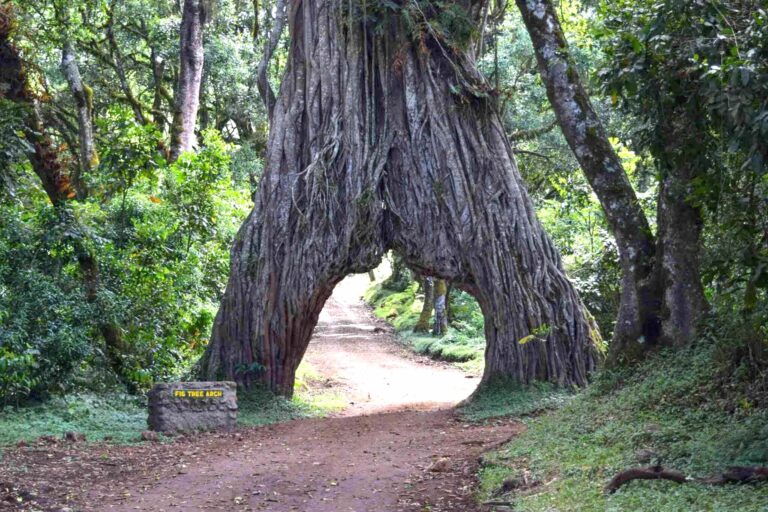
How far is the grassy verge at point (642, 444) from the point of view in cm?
646

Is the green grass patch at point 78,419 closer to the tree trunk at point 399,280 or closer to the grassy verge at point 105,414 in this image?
the grassy verge at point 105,414

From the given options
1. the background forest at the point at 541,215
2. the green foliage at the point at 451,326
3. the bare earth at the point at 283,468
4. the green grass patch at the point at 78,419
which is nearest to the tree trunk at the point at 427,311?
the green foliage at the point at 451,326

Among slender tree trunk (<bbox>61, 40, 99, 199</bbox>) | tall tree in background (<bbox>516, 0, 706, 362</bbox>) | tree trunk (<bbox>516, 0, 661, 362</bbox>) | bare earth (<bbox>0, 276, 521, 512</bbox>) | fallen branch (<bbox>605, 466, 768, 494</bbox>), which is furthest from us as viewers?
slender tree trunk (<bbox>61, 40, 99, 199</bbox>)

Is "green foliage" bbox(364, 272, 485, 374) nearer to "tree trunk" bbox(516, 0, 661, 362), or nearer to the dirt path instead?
the dirt path

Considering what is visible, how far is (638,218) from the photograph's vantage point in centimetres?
1032

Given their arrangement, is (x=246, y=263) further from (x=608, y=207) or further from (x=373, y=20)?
(x=608, y=207)

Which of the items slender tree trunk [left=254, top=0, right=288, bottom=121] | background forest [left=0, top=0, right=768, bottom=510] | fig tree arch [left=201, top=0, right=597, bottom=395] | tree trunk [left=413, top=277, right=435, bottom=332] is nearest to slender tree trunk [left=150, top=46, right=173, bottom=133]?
background forest [left=0, top=0, right=768, bottom=510]

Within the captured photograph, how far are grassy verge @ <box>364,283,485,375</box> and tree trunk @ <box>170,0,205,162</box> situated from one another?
8877 millimetres

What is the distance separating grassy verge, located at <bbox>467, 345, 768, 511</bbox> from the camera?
21.2 ft

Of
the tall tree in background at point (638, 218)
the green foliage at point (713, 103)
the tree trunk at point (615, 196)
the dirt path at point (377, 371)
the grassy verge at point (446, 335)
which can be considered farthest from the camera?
the grassy verge at point (446, 335)

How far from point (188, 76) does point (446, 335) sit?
463 inches

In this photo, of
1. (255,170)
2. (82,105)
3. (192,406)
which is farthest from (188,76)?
(192,406)

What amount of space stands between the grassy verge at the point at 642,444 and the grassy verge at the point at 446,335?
12473 millimetres

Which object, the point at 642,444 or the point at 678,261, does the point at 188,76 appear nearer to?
the point at 678,261
